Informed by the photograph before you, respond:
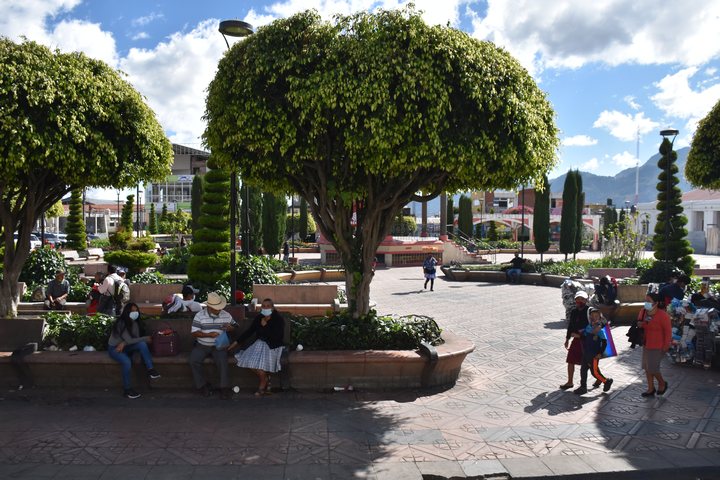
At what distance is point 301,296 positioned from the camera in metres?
14.0

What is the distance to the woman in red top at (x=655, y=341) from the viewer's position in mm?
7879

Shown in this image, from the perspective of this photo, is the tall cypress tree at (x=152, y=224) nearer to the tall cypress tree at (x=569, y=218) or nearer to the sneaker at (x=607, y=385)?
the tall cypress tree at (x=569, y=218)

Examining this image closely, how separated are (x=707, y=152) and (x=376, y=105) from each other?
34.3 feet

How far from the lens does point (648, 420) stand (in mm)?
7086

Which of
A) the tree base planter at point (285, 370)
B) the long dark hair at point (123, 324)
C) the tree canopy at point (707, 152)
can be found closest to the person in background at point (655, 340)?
the tree base planter at point (285, 370)

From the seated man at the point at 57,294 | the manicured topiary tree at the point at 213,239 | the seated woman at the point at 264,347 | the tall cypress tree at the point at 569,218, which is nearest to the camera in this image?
the seated woman at the point at 264,347

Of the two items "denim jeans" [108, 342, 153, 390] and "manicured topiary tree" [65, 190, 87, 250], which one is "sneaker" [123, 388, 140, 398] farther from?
"manicured topiary tree" [65, 190, 87, 250]

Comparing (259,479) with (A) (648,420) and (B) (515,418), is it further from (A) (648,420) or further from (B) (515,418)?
(A) (648,420)

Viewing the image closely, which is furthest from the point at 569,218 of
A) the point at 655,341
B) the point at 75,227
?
the point at 75,227

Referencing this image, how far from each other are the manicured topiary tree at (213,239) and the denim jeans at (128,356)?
6.94 metres

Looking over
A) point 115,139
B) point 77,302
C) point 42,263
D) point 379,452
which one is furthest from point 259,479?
point 42,263

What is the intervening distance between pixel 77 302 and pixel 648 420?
12.2 meters

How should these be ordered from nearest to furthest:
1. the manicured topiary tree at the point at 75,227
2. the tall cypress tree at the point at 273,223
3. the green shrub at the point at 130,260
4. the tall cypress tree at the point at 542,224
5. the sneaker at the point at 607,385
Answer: the sneaker at the point at 607,385, the green shrub at the point at 130,260, the tall cypress tree at the point at 273,223, the tall cypress tree at the point at 542,224, the manicured topiary tree at the point at 75,227

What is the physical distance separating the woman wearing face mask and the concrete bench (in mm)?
5556
